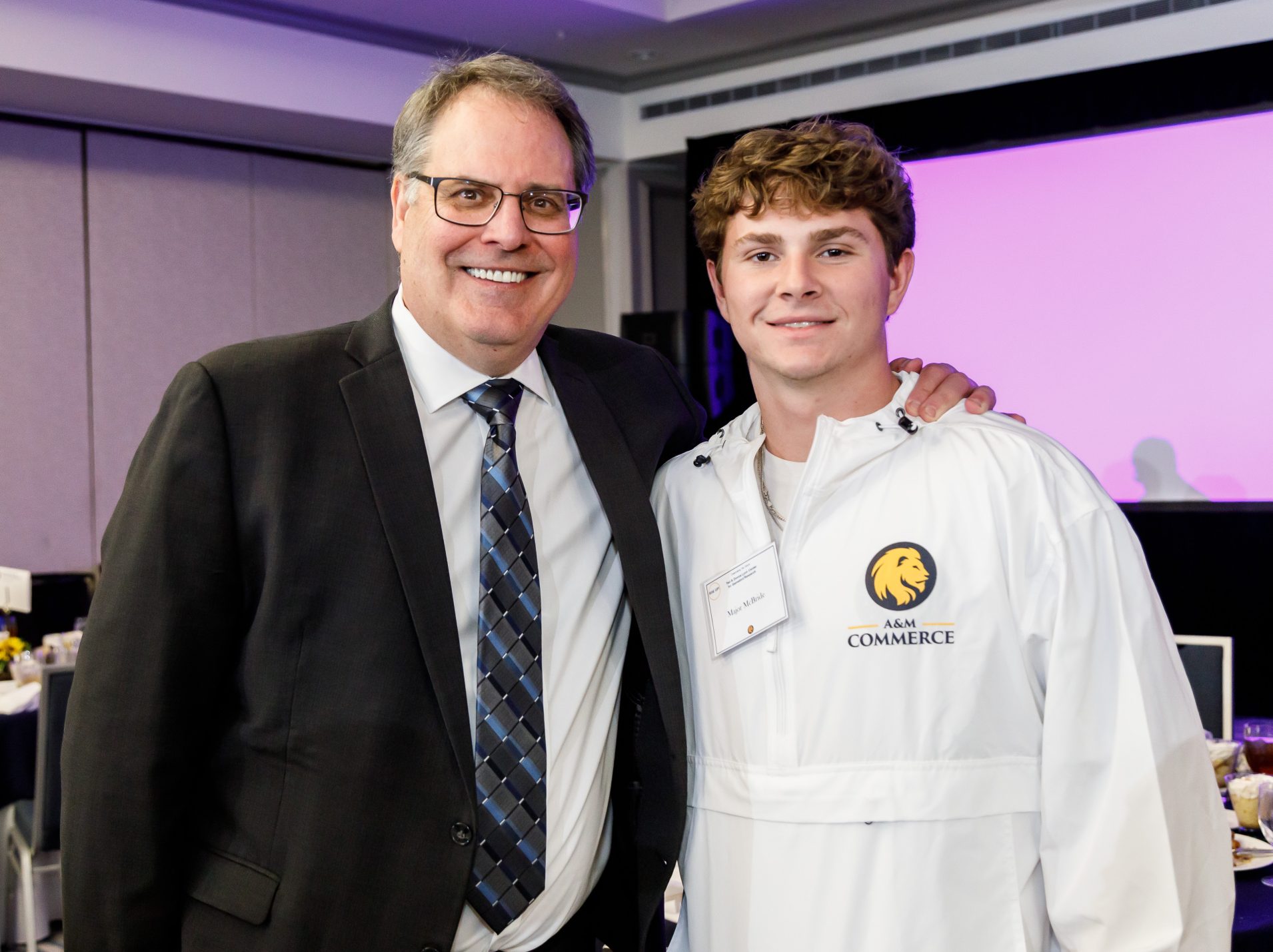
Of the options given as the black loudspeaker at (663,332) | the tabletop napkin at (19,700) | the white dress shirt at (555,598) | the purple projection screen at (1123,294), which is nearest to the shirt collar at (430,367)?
the white dress shirt at (555,598)

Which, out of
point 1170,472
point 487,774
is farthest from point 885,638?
point 1170,472

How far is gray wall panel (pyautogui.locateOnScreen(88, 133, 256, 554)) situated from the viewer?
6586 mm

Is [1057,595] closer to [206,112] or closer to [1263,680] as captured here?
[1263,680]

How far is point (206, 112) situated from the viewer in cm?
629

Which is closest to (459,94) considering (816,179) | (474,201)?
(474,201)

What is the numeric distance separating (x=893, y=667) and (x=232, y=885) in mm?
906

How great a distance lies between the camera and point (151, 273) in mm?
6730

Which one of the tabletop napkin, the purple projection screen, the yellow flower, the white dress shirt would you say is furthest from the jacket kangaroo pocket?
the purple projection screen

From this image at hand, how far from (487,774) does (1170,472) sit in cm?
508

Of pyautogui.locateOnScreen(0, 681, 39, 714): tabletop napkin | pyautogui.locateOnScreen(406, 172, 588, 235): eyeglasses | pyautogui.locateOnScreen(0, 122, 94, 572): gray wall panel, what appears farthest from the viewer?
pyautogui.locateOnScreen(0, 122, 94, 572): gray wall panel

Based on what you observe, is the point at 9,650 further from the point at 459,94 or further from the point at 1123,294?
the point at 1123,294

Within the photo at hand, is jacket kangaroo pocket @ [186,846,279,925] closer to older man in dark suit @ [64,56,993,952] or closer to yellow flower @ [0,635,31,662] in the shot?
older man in dark suit @ [64,56,993,952]

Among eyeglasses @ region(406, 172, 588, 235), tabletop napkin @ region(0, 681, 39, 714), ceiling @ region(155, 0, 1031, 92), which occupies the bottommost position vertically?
tabletop napkin @ region(0, 681, 39, 714)

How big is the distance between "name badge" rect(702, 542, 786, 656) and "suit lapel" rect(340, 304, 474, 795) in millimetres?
390
